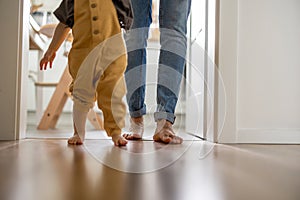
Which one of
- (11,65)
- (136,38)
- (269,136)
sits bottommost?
(269,136)

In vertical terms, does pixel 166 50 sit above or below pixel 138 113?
above

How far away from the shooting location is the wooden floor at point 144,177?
0.48 m

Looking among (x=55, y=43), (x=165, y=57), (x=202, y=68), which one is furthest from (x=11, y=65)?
(x=202, y=68)

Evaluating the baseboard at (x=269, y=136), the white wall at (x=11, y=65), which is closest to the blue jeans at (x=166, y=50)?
the baseboard at (x=269, y=136)

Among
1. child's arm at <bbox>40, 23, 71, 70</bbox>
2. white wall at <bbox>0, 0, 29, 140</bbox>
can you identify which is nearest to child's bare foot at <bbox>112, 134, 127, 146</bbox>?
child's arm at <bbox>40, 23, 71, 70</bbox>

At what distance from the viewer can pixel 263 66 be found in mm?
1404

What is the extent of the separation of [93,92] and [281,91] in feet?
2.47

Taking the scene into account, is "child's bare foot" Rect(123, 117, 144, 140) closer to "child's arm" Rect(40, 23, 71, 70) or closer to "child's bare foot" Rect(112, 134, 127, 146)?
"child's bare foot" Rect(112, 134, 127, 146)

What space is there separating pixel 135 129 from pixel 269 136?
1.68 feet

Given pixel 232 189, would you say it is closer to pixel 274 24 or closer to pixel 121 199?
pixel 121 199

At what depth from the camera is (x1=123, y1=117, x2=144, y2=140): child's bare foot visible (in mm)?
1362

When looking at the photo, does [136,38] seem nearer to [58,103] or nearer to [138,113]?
[138,113]

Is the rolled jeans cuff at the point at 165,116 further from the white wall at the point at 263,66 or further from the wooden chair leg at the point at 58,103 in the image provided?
the wooden chair leg at the point at 58,103

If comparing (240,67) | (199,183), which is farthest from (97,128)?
(199,183)
